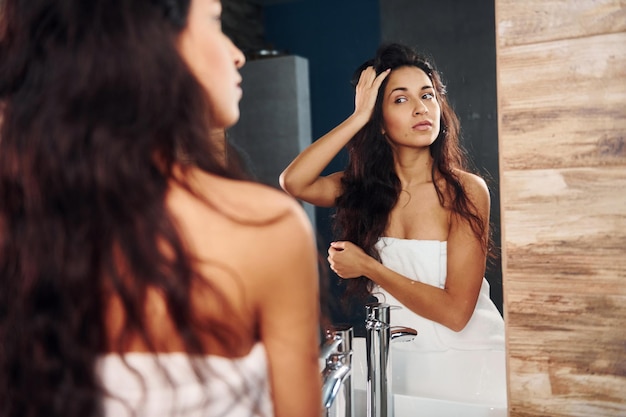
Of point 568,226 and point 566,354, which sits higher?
point 568,226

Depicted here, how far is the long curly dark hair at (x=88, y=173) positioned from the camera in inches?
19.9

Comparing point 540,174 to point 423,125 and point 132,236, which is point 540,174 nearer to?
point 423,125

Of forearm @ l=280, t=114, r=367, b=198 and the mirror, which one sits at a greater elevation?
the mirror

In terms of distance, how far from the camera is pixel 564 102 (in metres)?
0.86

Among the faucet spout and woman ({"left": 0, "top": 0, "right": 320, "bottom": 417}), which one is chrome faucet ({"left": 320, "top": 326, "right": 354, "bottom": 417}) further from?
woman ({"left": 0, "top": 0, "right": 320, "bottom": 417})

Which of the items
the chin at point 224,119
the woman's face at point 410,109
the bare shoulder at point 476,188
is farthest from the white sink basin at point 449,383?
the chin at point 224,119

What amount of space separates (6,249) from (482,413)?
2.57 feet

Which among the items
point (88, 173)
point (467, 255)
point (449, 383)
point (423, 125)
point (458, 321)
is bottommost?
point (449, 383)

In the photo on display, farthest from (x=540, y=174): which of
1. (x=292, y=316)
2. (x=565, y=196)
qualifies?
(x=292, y=316)

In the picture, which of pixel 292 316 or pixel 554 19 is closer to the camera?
pixel 292 316

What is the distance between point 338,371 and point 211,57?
1.60 ft

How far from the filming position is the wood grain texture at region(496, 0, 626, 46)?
83cm

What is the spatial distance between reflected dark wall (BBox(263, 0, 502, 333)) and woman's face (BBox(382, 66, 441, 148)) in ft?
0.12

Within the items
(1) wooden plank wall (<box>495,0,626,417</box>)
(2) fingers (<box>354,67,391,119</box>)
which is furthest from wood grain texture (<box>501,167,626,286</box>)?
(2) fingers (<box>354,67,391,119</box>)
